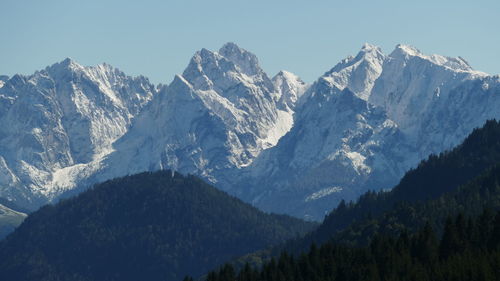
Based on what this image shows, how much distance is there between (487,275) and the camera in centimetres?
19888
